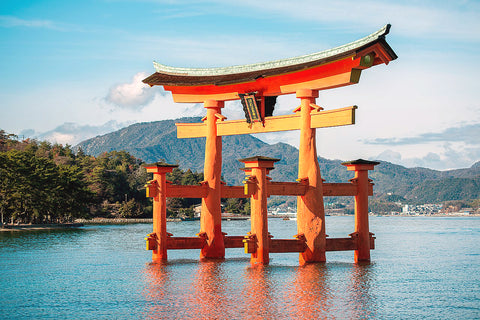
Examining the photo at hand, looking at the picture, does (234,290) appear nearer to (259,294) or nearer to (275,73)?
(259,294)

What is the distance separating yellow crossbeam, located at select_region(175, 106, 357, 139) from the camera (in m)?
18.0

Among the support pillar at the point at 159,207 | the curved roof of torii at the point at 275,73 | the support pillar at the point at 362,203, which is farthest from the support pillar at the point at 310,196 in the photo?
the support pillar at the point at 159,207

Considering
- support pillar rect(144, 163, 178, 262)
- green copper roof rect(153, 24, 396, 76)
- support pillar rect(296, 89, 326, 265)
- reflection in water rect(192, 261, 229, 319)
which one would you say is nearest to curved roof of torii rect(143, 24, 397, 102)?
green copper roof rect(153, 24, 396, 76)

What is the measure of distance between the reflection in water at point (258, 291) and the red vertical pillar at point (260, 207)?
0.51 meters

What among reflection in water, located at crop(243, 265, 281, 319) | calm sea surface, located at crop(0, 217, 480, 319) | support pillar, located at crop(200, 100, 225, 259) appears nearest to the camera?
reflection in water, located at crop(243, 265, 281, 319)

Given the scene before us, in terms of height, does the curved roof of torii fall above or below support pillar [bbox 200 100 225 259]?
above

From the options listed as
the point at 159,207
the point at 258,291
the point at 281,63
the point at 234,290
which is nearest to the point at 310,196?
the point at 281,63

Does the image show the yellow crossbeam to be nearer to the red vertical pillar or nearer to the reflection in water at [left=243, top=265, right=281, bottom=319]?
the red vertical pillar

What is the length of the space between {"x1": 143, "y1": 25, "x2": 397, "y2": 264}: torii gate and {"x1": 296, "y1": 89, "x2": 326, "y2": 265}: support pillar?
0.03 metres

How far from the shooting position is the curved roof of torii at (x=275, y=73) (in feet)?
58.9

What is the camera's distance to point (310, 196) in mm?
19422

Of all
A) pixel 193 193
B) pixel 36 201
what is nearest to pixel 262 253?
pixel 193 193

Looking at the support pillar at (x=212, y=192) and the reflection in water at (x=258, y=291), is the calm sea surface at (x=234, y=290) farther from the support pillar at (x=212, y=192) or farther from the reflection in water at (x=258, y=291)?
the support pillar at (x=212, y=192)

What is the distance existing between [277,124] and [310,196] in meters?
2.65
